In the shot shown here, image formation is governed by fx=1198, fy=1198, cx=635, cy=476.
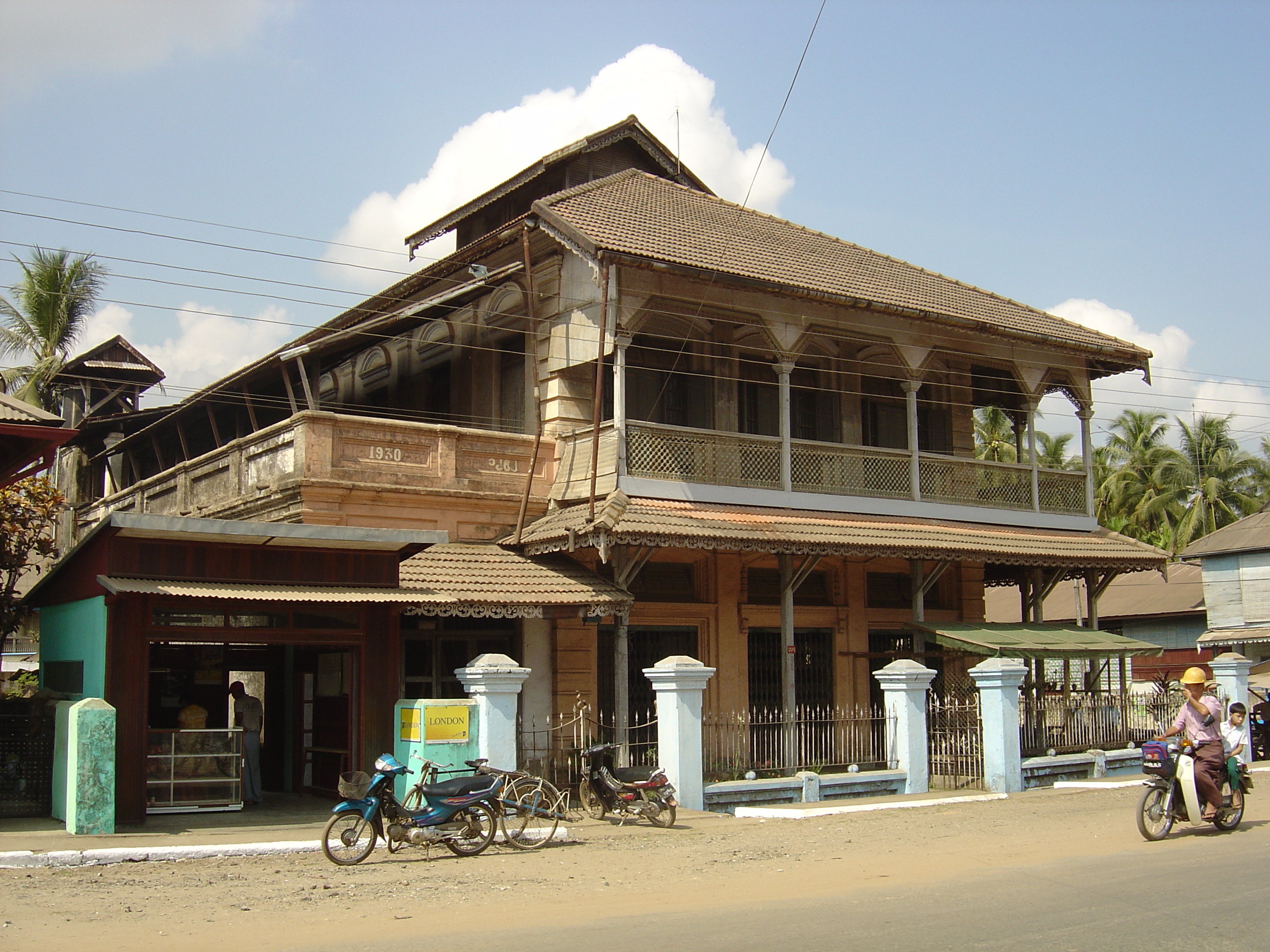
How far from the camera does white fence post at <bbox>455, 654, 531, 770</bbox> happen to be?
11.9 m

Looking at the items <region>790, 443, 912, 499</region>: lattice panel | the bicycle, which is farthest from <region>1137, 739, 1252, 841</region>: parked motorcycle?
<region>790, 443, 912, 499</region>: lattice panel

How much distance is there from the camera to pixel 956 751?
15898mm

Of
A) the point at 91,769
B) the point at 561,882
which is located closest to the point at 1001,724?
the point at 561,882

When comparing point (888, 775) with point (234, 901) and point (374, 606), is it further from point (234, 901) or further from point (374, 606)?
point (234, 901)

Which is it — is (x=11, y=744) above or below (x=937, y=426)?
below

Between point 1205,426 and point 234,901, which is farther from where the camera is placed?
point 1205,426

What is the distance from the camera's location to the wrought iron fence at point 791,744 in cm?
1612

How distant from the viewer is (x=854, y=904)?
26.3 ft

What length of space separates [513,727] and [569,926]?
477 centimetres

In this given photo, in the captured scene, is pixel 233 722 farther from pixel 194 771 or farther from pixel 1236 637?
pixel 1236 637

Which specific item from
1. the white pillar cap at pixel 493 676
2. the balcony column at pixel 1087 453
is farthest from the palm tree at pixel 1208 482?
the white pillar cap at pixel 493 676

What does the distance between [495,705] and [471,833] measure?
1.71m

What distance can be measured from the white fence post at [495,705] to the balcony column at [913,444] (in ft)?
28.9

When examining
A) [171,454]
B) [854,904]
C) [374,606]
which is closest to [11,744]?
[374,606]
